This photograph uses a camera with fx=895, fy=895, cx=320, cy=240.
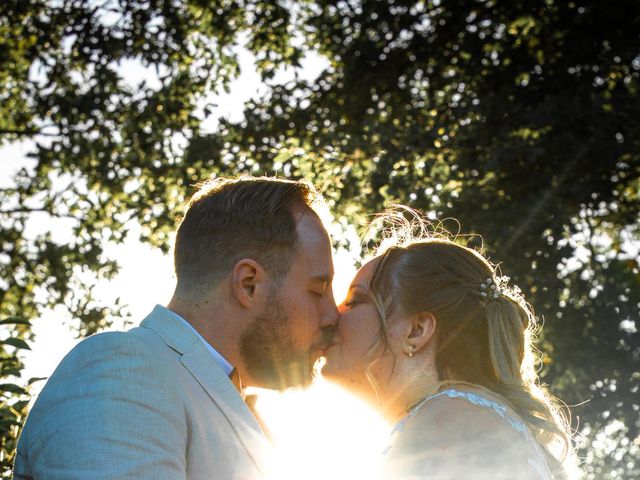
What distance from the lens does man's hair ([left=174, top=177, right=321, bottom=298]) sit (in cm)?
360

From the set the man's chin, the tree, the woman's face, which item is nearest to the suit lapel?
the man's chin

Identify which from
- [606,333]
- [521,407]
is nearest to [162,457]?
[521,407]

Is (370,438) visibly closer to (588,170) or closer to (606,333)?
(588,170)

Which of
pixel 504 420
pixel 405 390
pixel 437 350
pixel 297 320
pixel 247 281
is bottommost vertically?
pixel 504 420

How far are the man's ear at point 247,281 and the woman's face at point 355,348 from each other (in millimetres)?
911

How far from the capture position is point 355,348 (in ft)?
14.4

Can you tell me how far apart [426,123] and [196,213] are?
8.64m

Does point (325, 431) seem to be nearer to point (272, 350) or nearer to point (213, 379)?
point (272, 350)

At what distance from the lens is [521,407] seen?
13.3 feet

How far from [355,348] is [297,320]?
723mm

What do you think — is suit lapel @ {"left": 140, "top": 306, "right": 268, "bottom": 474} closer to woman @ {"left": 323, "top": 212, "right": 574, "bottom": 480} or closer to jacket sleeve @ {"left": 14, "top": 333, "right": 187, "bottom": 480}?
jacket sleeve @ {"left": 14, "top": 333, "right": 187, "bottom": 480}

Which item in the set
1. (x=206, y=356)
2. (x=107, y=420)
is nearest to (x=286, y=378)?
(x=206, y=356)

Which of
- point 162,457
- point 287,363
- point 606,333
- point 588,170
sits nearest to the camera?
point 162,457

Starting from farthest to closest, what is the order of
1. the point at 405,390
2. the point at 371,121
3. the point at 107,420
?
the point at 371,121 < the point at 405,390 < the point at 107,420
